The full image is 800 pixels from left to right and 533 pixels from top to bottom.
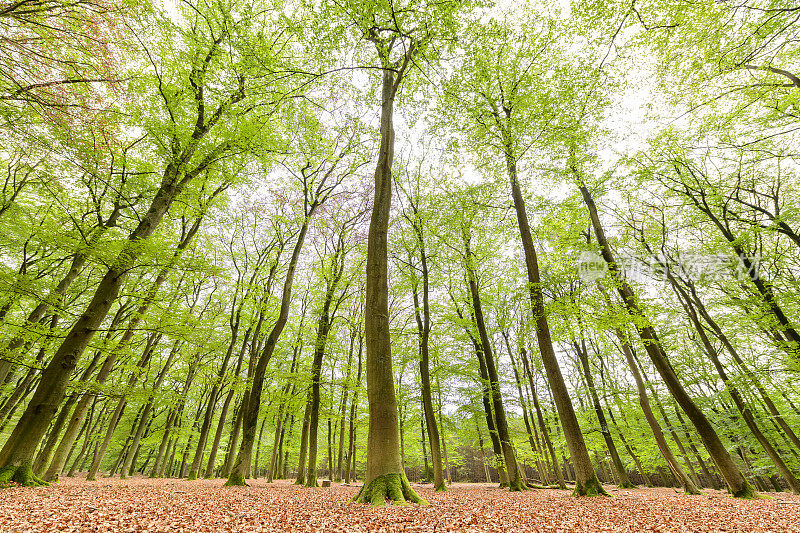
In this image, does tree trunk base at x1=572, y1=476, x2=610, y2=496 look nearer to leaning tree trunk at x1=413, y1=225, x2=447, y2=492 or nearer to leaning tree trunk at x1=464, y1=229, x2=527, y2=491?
leaning tree trunk at x1=464, y1=229, x2=527, y2=491

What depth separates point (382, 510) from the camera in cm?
439

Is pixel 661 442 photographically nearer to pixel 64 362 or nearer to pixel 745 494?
pixel 745 494

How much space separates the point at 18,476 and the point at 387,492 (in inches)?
284

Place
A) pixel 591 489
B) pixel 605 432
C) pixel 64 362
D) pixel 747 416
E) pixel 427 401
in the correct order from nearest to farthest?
1. pixel 64 362
2. pixel 591 489
3. pixel 427 401
4. pixel 747 416
5. pixel 605 432

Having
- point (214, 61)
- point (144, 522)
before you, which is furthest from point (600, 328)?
point (214, 61)

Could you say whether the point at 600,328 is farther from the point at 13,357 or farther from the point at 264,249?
the point at 264,249

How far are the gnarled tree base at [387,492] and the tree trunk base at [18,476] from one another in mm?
6530

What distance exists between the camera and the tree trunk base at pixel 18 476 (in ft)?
18.5

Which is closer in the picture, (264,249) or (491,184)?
(491,184)

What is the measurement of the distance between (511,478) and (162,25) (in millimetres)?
18618

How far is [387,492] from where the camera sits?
493cm

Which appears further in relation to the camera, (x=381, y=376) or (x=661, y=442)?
(x=661, y=442)

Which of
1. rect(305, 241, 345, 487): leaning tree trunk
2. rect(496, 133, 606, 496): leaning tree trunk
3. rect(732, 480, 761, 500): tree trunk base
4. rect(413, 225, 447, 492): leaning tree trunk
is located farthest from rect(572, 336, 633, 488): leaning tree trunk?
rect(305, 241, 345, 487): leaning tree trunk

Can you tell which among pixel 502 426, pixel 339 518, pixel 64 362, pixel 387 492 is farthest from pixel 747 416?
pixel 64 362
